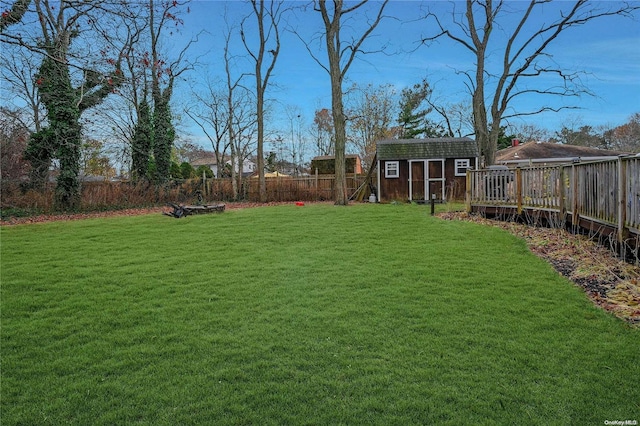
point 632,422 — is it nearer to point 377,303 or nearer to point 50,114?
point 377,303

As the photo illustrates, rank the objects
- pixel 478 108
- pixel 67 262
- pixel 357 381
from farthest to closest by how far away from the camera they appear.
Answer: pixel 478 108
pixel 67 262
pixel 357 381

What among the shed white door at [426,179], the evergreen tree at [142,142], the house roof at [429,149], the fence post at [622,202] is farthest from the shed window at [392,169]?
the fence post at [622,202]

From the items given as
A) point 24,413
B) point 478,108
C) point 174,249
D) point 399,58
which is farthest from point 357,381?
point 399,58

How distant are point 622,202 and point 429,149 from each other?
47.6ft

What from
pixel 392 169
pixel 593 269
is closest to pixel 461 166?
pixel 392 169

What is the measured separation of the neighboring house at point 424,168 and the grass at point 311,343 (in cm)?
1336

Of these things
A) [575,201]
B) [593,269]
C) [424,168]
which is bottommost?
[593,269]

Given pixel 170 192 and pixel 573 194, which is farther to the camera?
pixel 170 192

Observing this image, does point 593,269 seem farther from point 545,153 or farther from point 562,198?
point 545,153

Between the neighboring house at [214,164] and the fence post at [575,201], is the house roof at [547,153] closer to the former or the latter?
the fence post at [575,201]

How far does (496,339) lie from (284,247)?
4.68 metres

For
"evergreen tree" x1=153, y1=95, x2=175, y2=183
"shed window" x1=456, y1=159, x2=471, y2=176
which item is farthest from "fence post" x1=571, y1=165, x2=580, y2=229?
"evergreen tree" x1=153, y1=95, x2=175, y2=183

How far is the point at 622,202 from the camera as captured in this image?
5.41m

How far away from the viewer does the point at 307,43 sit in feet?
69.3
